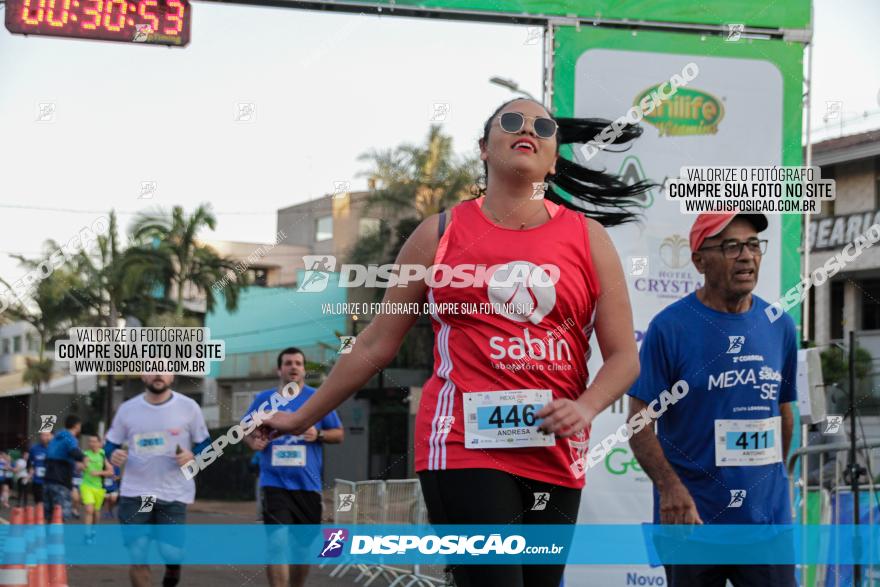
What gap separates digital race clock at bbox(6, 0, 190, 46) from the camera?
7.02 m

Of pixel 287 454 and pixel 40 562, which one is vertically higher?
pixel 287 454

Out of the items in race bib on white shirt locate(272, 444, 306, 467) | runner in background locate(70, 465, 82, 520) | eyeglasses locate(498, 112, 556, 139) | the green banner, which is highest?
the green banner

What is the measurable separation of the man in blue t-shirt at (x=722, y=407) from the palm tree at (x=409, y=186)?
17.7 ft

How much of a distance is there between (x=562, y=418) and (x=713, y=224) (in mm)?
2217

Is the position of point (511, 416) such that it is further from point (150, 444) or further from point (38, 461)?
point (38, 461)

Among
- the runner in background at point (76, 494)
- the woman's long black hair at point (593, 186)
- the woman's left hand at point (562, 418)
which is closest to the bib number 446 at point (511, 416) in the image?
the woman's left hand at point (562, 418)

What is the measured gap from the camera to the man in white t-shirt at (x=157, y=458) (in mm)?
7719

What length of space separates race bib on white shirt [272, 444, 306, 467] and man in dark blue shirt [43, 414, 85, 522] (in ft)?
20.8

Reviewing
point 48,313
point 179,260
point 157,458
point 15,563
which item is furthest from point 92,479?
point 15,563

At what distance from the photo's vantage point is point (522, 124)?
3574mm

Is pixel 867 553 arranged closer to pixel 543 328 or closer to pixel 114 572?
pixel 543 328

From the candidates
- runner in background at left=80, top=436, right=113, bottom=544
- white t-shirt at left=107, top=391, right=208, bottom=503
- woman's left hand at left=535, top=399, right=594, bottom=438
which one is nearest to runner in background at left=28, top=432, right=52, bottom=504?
runner in background at left=80, top=436, right=113, bottom=544

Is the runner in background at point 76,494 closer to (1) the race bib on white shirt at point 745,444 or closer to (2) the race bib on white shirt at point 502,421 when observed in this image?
(1) the race bib on white shirt at point 745,444

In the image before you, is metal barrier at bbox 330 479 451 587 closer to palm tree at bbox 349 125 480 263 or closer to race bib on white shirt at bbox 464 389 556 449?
palm tree at bbox 349 125 480 263
